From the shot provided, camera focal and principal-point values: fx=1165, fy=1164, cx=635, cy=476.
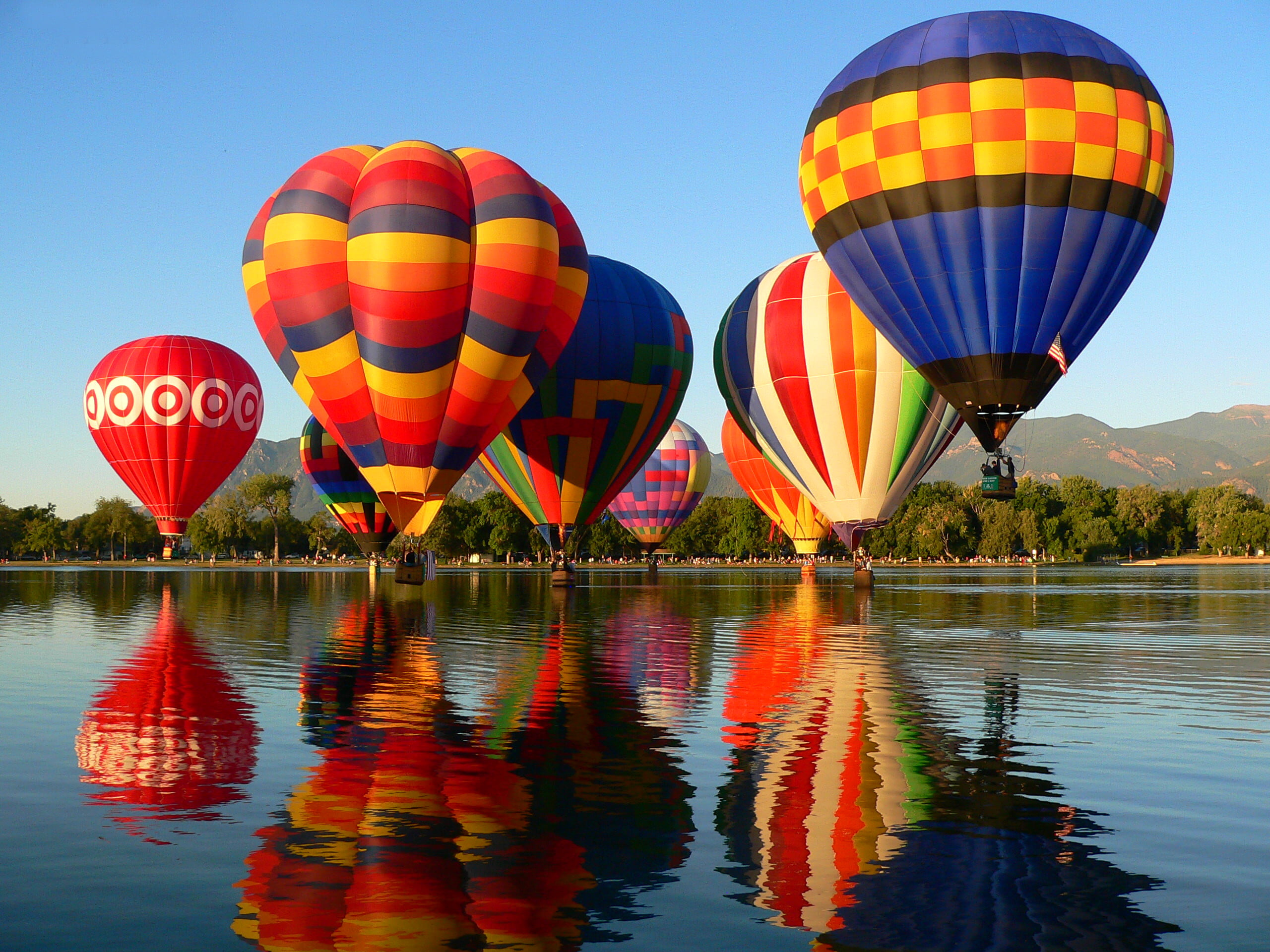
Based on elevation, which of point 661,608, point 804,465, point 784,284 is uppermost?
point 784,284

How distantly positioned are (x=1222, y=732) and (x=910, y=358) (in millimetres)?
19980

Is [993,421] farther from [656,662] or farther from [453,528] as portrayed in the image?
[453,528]

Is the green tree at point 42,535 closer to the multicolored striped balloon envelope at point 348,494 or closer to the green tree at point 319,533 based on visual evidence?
the green tree at point 319,533

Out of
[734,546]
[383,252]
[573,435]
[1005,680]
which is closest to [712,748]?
[1005,680]

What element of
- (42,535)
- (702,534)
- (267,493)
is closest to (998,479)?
(267,493)

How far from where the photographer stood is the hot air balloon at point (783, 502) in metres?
52.4

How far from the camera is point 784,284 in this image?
4200cm

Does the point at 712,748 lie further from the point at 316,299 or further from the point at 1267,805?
the point at 316,299

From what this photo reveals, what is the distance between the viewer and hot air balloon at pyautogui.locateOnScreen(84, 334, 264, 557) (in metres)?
54.0

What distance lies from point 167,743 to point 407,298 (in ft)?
64.5

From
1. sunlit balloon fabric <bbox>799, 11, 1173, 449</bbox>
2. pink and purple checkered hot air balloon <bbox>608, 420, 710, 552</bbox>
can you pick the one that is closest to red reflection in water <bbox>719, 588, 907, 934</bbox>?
sunlit balloon fabric <bbox>799, 11, 1173, 449</bbox>

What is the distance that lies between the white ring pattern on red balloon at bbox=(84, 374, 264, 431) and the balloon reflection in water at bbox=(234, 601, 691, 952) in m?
44.0

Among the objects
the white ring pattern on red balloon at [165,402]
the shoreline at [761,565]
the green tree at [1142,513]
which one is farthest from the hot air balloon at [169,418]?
the green tree at [1142,513]

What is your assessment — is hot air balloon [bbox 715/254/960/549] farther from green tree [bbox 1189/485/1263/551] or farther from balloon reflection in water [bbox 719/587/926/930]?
green tree [bbox 1189/485/1263/551]
